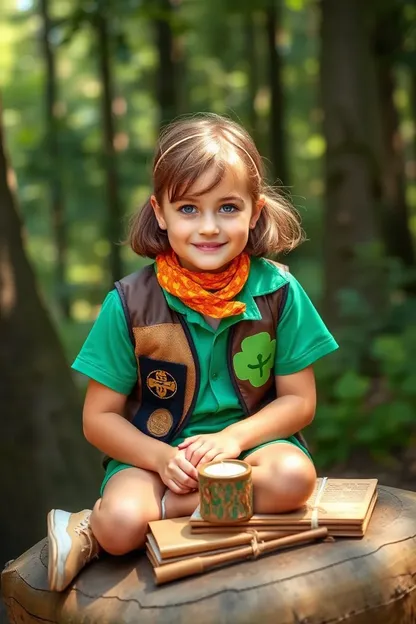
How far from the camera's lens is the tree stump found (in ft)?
7.86

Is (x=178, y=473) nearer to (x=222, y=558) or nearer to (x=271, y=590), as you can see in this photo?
(x=222, y=558)

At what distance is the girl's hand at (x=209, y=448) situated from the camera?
272 centimetres

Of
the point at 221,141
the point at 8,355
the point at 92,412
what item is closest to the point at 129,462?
the point at 92,412

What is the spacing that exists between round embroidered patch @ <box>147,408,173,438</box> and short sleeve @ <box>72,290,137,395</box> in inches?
5.9

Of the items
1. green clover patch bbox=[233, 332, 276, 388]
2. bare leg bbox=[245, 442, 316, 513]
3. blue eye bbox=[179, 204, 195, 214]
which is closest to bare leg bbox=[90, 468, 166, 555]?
bare leg bbox=[245, 442, 316, 513]

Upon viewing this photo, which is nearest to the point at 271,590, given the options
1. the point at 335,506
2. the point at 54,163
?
the point at 335,506

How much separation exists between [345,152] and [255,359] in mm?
4514

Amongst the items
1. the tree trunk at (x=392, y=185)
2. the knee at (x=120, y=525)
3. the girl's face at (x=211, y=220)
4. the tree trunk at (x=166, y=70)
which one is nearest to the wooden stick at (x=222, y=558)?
the knee at (x=120, y=525)

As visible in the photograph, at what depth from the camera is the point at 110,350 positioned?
9.40 ft

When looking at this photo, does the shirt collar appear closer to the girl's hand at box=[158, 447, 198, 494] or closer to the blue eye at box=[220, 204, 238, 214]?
the blue eye at box=[220, 204, 238, 214]

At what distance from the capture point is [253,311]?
9.55 ft

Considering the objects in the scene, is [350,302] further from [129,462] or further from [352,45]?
[129,462]

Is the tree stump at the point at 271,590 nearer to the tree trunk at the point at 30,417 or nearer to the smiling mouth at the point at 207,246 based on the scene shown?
the smiling mouth at the point at 207,246

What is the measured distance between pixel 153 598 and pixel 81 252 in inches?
773
